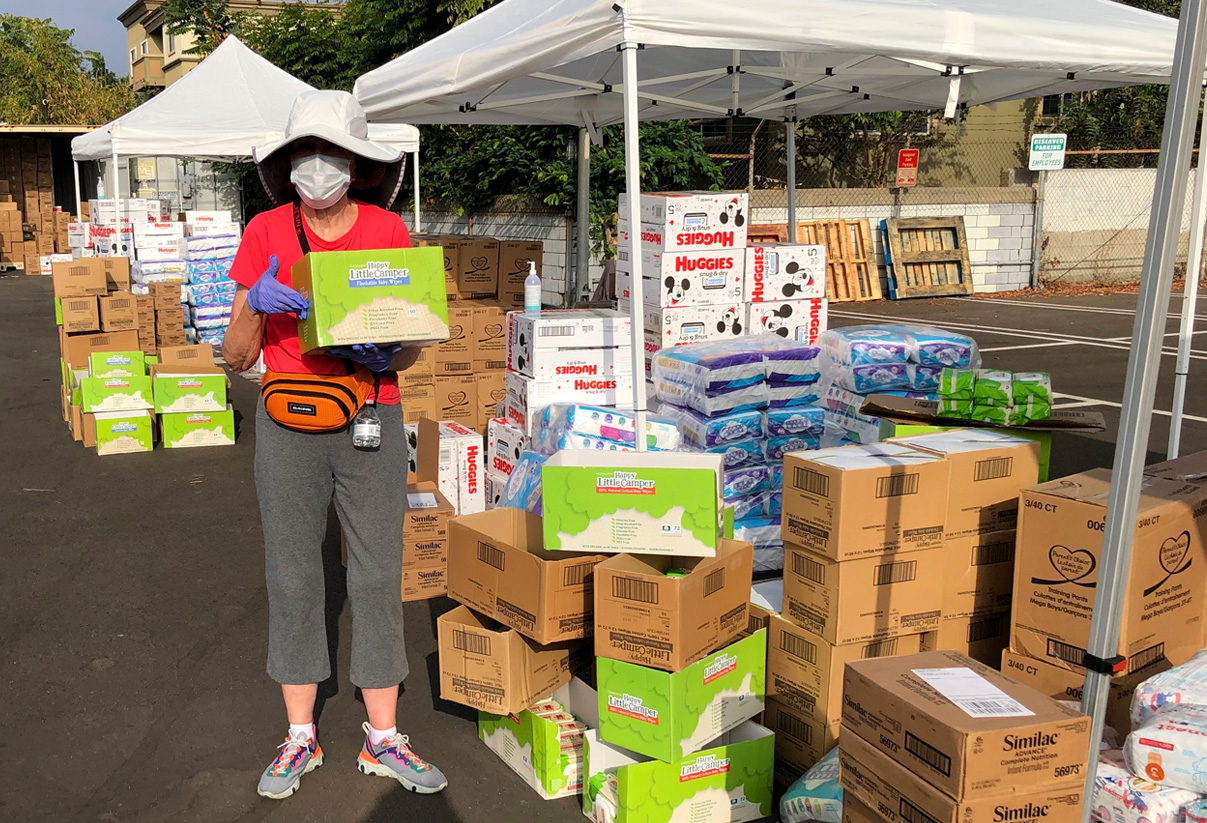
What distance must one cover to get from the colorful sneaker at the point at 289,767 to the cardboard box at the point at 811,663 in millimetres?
1518

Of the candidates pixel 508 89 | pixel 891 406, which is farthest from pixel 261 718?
pixel 508 89

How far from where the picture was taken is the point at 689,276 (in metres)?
5.76

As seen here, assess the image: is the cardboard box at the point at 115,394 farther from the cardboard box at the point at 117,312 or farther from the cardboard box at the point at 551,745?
the cardboard box at the point at 551,745

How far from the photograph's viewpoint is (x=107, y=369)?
25.7 ft

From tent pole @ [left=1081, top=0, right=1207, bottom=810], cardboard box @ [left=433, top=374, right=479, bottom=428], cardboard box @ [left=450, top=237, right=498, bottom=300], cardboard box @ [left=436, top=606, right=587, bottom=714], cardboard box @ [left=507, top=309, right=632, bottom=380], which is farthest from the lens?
cardboard box @ [left=450, top=237, right=498, bottom=300]

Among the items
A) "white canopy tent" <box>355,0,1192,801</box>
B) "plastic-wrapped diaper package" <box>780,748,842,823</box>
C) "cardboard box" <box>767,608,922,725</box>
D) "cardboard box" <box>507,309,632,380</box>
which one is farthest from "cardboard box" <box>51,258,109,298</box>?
"plastic-wrapped diaper package" <box>780,748,842,823</box>

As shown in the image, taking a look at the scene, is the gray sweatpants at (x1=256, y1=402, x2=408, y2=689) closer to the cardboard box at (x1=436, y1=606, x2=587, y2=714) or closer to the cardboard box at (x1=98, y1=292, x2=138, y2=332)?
the cardboard box at (x1=436, y1=606, x2=587, y2=714)

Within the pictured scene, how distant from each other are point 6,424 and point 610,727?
24.9 feet

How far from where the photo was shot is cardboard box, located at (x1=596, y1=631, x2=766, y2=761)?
2.91m

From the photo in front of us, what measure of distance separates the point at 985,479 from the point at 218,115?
1084cm

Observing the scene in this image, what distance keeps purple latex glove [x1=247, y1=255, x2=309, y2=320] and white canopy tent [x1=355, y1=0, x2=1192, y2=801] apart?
5.49ft

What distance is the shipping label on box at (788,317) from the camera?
6.24m

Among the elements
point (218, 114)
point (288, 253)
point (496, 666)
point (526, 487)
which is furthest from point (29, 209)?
point (496, 666)

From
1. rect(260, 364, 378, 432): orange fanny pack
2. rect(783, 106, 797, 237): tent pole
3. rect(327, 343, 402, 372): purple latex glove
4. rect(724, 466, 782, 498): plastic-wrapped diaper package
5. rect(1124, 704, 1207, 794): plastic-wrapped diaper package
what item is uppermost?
rect(783, 106, 797, 237): tent pole
